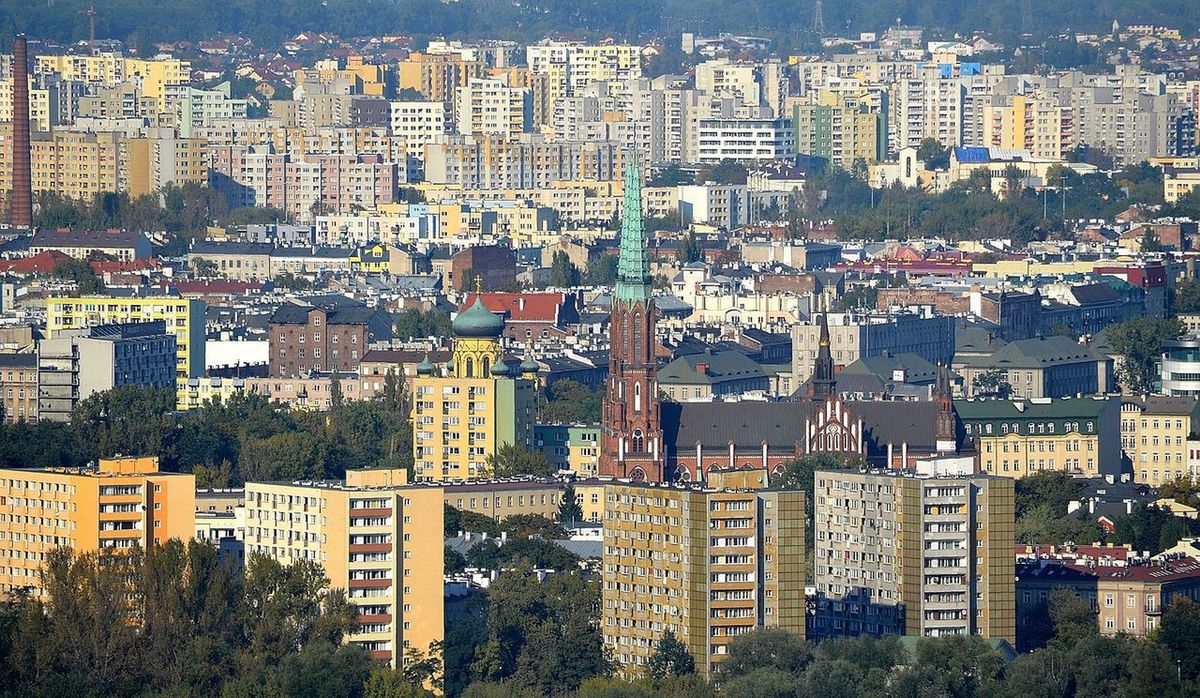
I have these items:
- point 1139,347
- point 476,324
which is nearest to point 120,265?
point 1139,347

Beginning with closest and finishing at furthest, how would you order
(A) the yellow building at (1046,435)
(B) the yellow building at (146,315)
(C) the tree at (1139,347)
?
(A) the yellow building at (1046,435)
(C) the tree at (1139,347)
(B) the yellow building at (146,315)

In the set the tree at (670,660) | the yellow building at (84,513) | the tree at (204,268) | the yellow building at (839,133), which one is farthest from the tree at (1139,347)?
the yellow building at (839,133)

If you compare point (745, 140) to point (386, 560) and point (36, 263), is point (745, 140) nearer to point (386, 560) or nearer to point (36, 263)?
point (36, 263)

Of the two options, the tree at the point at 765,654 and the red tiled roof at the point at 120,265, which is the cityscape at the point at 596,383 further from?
the red tiled roof at the point at 120,265

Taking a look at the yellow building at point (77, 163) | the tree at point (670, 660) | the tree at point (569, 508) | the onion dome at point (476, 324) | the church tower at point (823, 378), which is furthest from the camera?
the yellow building at point (77, 163)

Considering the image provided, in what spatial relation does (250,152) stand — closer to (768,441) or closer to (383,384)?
(383,384)

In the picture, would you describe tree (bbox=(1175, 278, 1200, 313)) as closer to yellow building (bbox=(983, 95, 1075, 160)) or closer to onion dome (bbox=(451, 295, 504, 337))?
onion dome (bbox=(451, 295, 504, 337))

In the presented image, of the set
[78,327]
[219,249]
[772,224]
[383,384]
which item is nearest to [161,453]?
[383,384]
